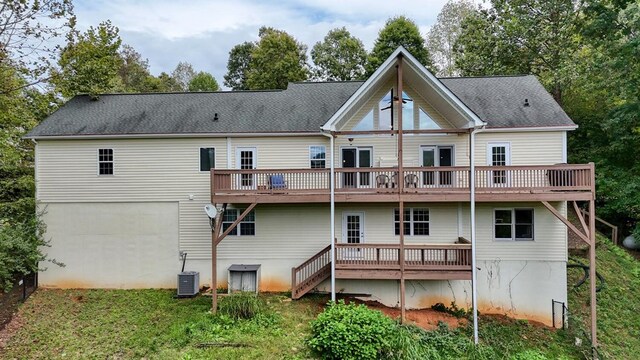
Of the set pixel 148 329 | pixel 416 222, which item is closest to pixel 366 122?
pixel 416 222

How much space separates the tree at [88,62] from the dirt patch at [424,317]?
1474 cm

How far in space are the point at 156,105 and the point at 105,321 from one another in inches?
353

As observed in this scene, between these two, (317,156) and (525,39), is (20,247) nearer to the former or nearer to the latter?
(317,156)

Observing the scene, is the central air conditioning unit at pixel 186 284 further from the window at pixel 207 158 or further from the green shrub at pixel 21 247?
the green shrub at pixel 21 247

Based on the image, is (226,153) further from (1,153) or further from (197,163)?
(1,153)

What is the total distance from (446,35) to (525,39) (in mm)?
9632

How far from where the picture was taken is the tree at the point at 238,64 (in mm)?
39531

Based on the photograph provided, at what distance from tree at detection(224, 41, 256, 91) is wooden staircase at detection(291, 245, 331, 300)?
108ft

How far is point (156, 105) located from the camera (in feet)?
46.4

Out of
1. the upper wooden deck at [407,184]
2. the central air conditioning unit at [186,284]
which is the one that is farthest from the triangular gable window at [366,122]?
the central air conditioning unit at [186,284]

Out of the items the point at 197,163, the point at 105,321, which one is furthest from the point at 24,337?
the point at 197,163

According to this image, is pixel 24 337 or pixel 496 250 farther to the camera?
pixel 496 250

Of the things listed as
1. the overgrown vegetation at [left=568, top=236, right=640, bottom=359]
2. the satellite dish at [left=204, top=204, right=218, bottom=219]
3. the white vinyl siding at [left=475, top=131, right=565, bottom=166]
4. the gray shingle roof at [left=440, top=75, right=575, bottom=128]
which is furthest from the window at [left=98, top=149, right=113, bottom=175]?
the overgrown vegetation at [left=568, top=236, right=640, bottom=359]

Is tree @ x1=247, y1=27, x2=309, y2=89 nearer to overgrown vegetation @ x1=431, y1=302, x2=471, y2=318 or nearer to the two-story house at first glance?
the two-story house
